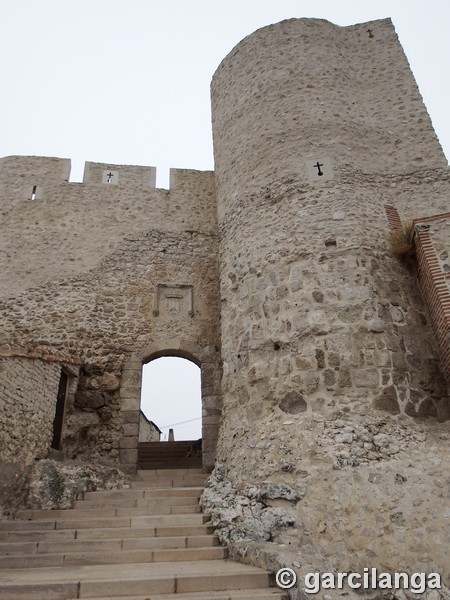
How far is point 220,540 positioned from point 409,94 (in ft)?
26.6

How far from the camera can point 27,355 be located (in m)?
5.71

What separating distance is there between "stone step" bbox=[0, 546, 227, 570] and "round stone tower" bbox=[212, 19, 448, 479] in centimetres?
114

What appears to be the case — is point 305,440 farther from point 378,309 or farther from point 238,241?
point 238,241

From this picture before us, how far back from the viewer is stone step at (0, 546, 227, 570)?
390cm

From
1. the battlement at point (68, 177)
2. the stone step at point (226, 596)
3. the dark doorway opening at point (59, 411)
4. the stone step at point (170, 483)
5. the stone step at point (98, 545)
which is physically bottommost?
the stone step at point (226, 596)

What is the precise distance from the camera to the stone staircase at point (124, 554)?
3.13 meters

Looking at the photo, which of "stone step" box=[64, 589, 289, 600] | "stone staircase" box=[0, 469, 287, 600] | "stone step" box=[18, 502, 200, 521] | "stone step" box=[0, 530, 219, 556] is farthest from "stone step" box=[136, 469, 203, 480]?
"stone step" box=[64, 589, 289, 600]

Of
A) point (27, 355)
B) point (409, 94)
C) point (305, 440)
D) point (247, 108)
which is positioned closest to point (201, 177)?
point (247, 108)

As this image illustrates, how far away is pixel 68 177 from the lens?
9.73 meters

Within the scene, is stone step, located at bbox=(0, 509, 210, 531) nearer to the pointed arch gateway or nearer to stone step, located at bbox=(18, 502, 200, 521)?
stone step, located at bbox=(18, 502, 200, 521)

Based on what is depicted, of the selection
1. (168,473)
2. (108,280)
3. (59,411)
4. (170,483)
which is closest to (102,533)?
(170,483)

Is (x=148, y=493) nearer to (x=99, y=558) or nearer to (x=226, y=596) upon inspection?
(x=99, y=558)

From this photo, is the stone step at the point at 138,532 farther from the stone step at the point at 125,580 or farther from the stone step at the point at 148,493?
the stone step at the point at 148,493

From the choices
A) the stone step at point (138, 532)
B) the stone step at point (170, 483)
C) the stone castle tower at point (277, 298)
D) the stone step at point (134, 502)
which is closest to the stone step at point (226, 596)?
the stone castle tower at point (277, 298)
